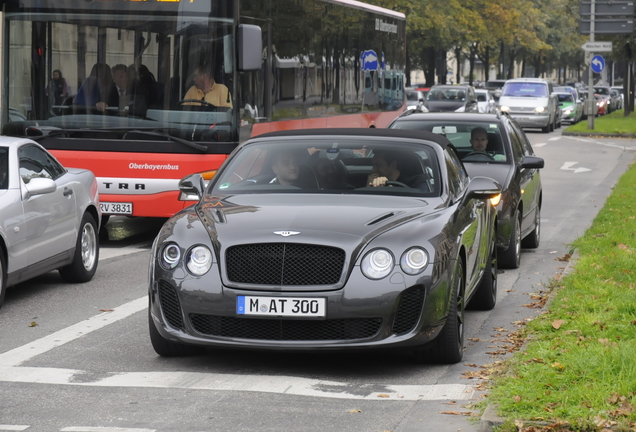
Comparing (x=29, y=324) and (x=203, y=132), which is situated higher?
(x=203, y=132)

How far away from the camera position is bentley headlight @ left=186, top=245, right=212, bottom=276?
684cm

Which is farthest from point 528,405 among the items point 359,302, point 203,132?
point 203,132

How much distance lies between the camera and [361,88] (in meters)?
20.6

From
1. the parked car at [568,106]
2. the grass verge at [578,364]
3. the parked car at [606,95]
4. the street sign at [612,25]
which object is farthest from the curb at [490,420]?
the parked car at [606,95]

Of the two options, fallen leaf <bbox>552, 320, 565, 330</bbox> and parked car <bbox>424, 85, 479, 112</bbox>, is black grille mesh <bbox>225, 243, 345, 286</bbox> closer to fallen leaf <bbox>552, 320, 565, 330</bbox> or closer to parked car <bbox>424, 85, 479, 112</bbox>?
fallen leaf <bbox>552, 320, 565, 330</bbox>

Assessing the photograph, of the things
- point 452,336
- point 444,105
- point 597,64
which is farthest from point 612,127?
point 452,336

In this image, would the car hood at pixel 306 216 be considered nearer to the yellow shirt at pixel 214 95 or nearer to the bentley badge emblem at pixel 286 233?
the bentley badge emblem at pixel 286 233

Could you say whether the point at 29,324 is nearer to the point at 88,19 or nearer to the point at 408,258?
the point at 408,258

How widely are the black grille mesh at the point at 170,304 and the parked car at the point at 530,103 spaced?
35.2 metres

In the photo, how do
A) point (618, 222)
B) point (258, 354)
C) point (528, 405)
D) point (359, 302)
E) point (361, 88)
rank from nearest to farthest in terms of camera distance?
point (528, 405), point (359, 302), point (258, 354), point (618, 222), point (361, 88)

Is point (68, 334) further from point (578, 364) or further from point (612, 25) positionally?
point (612, 25)

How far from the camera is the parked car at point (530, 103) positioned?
42.1 meters

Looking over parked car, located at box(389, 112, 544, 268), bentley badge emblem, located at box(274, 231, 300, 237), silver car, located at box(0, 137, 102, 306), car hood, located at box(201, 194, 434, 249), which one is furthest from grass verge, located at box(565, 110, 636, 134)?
bentley badge emblem, located at box(274, 231, 300, 237)

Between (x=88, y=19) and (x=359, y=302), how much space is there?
25.2 feet
